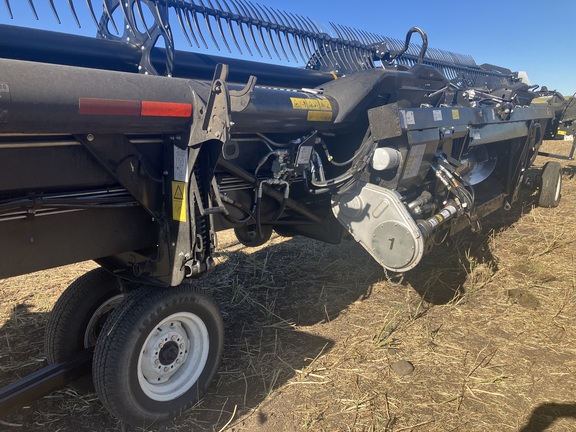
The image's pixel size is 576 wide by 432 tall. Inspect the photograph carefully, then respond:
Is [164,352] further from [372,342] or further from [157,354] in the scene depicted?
[372,342]

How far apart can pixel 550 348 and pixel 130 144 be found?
3003 mm

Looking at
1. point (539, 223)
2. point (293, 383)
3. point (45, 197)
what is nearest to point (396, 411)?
point (293, 383)

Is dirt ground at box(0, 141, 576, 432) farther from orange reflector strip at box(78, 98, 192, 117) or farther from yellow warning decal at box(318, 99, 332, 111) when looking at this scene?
orange reflector strip at box(78, 98, 192, 117)

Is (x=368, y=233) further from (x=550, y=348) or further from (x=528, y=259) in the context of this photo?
(x=528, y=259)

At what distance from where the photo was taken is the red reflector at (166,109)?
7.13ft

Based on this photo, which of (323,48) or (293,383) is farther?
(323,48)

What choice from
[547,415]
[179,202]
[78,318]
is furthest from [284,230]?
[547,415]

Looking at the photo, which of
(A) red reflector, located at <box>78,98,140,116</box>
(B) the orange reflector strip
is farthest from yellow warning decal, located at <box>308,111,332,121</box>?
(A) red reflector, located at <box>78,98,140,116</box>

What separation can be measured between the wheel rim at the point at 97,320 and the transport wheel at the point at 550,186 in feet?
19.4

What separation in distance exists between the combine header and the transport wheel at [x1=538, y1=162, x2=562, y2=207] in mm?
3141

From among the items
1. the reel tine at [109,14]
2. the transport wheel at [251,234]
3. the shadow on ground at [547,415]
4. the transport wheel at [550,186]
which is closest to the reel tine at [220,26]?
the reel tine at [109,14]

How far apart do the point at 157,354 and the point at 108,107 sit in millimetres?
1313

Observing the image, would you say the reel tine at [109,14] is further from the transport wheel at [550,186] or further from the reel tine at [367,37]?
the transport wheel at [550,186]

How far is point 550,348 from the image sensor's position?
329 cm
